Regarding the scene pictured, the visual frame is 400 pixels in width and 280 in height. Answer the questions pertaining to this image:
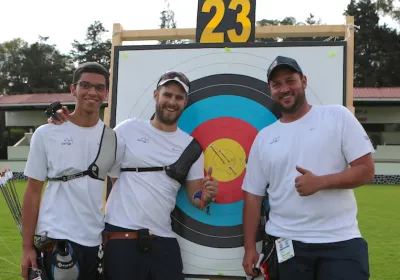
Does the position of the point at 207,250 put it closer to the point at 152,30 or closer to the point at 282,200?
the point at 282,200

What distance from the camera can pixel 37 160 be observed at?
205 centimetres

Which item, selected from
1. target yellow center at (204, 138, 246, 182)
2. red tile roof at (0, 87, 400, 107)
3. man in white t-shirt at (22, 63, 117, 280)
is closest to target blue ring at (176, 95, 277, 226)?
target yellow center at (204, 138, 246, 182)

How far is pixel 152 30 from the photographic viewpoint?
2.85 meters

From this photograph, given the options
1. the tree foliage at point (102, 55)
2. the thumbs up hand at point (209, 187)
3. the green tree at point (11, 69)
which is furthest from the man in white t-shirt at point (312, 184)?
the green tree at point (11, 69)

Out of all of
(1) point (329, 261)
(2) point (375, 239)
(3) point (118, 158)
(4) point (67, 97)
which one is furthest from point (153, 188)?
(4) point (67, 97)

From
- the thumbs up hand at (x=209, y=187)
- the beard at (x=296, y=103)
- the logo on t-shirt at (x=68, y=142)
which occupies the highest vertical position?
the beard at (x=296, y=103)

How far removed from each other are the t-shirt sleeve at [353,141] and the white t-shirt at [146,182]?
2.42 ft

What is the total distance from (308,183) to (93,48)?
145ft

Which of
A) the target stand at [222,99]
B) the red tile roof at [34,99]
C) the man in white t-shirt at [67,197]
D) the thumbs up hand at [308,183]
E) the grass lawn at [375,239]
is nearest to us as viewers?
the thumbs up hand at [308,183]

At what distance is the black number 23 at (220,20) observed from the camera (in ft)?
8.97

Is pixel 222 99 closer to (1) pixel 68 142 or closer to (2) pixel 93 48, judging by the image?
(1) pixel 68 142

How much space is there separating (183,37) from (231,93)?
1.69 ft

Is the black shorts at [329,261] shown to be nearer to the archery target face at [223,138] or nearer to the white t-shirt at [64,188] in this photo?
the archery target face at [223,138]

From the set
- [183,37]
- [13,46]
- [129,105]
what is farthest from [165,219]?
[13,46]
